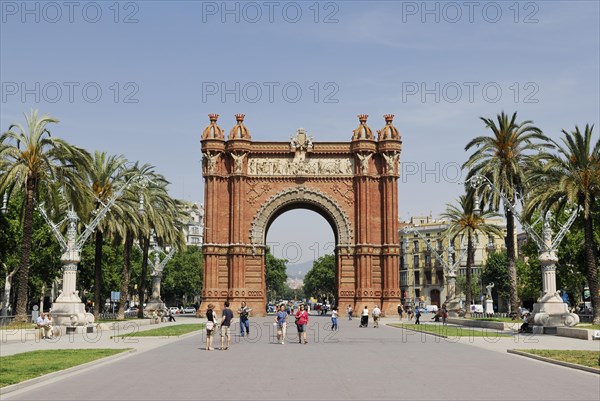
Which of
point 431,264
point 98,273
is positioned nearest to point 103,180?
point 98,273

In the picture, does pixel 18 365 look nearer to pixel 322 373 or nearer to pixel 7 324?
pixel 322 373

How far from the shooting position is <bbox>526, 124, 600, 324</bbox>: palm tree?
36.0m

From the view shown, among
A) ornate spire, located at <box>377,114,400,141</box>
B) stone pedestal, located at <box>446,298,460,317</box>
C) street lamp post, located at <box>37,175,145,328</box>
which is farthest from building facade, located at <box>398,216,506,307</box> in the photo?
street lamp post, located at <box>37,175,145,328</box>

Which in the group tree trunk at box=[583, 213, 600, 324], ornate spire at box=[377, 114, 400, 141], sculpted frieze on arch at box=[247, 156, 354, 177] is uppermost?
ornate spire at box=[377, 114, 400, 141]

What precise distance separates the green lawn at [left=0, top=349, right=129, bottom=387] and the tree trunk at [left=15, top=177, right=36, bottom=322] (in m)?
12.2

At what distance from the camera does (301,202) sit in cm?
6681

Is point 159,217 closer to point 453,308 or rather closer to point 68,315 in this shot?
point 68,315

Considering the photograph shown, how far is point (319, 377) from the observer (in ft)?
51.6

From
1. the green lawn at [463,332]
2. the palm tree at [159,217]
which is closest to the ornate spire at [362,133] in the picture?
the palm tree at [159,217]

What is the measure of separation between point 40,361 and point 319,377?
827 centimetres

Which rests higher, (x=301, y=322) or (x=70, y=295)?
(x=70, y=295)

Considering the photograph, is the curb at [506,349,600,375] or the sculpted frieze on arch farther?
the sculpted frieze on arch

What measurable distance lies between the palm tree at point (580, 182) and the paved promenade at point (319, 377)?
12.7 meters

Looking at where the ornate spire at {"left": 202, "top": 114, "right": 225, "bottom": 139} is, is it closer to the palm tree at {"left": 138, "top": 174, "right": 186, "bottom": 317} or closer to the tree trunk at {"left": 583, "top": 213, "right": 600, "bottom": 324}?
the palm tree at {"left": 138, "top": 174, "right": 186, "bottom": 317}
